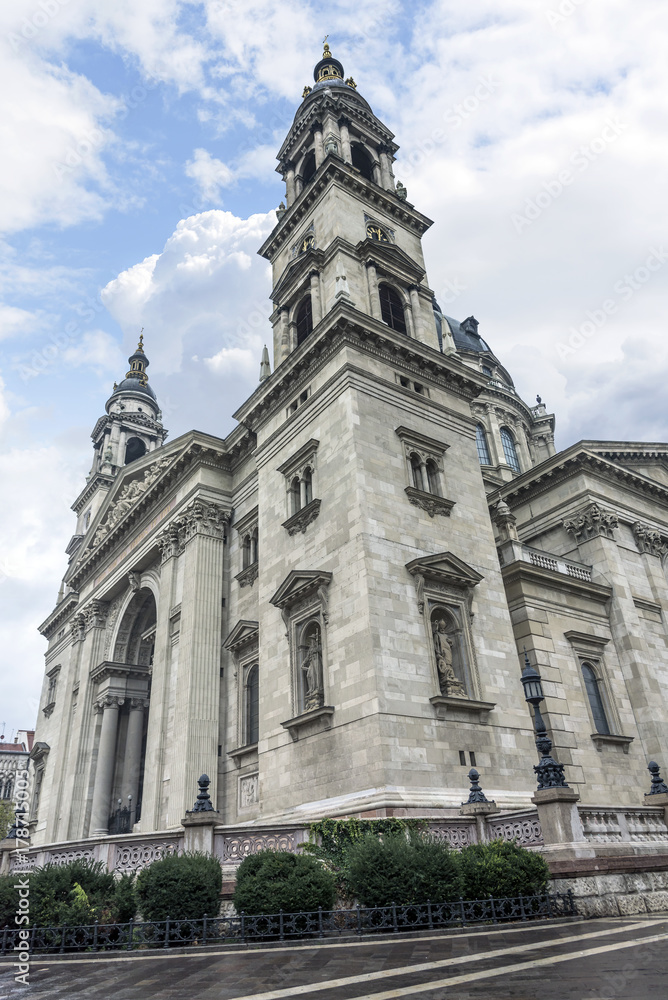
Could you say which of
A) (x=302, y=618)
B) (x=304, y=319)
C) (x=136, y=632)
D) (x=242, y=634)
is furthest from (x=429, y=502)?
(x=136, y=632)

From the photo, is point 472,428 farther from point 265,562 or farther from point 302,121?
point 302,121

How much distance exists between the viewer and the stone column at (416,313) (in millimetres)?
29547

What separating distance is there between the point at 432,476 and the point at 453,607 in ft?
17.5

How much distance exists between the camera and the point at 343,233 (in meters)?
29.7

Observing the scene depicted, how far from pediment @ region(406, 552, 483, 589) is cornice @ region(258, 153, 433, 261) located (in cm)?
1821

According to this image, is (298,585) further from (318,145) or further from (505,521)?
(318,145)

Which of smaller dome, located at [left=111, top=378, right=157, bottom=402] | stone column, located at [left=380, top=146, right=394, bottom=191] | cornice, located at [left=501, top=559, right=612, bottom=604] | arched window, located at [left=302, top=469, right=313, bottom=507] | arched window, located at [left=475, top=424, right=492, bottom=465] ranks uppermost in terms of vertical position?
smaller dome, located at [left=111, top=378, right=157, bottom=402]

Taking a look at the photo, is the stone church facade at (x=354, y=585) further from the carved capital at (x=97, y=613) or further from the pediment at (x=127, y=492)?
the pediment at (x=127, y=492)

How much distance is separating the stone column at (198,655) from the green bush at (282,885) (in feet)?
45.1

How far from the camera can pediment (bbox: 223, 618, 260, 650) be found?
2623cm

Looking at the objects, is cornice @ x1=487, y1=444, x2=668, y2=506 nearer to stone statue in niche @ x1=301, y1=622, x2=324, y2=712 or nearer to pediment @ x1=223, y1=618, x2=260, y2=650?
pediment @ x1=223, y1=618, x2=260, y2=650

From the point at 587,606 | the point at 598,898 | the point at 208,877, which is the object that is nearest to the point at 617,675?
the point at 587,606

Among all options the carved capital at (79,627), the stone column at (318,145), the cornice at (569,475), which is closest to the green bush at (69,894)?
the cornice at (569,475)

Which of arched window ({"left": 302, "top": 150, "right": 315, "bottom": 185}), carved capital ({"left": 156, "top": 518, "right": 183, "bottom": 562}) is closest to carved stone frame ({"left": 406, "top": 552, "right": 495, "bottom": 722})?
carved capital ({"left": 156, "top": 518, "right": 183, "bottom": 562})
